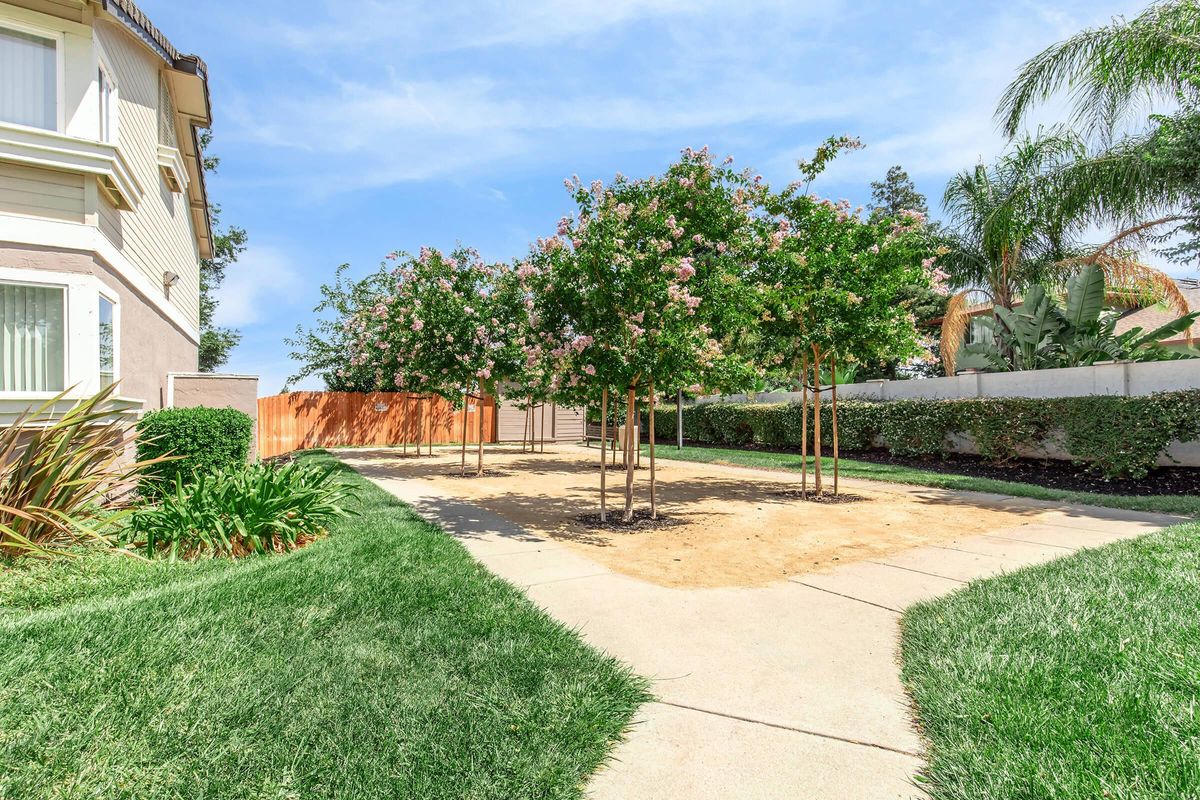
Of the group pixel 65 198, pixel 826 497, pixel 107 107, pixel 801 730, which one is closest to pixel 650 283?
pixel 801 730

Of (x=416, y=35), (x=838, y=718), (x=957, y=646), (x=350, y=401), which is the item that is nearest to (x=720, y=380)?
→ (x=957, y=646)

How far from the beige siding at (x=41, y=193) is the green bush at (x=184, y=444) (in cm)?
246

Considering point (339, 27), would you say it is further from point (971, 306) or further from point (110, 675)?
point (971, 306)

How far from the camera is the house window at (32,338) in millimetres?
6449

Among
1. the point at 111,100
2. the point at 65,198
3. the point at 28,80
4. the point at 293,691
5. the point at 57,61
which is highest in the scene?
the point at 57,61

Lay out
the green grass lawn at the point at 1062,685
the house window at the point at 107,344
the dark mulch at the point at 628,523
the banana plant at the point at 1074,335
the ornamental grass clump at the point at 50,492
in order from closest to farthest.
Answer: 1. the green grass lawn at the point at 1062,685
2. the ornamental grass clump at the point at 50,492
3. the dark mulch at the point at 628,523
4. the house window at the point at 107,344
5. the banana plant at the point at 1074,335

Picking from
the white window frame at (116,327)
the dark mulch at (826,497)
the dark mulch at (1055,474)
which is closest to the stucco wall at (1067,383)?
the dark mulch at (1055,474)

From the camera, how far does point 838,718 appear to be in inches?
104

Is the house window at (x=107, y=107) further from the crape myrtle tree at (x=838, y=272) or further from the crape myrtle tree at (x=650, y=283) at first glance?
the crape myrtle tree at (x=838, y=272)

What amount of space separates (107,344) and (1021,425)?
14310mm

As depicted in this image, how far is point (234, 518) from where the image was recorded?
17.4ft

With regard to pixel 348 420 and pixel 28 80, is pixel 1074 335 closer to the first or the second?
pixel 28 80

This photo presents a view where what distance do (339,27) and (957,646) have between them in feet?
30.4

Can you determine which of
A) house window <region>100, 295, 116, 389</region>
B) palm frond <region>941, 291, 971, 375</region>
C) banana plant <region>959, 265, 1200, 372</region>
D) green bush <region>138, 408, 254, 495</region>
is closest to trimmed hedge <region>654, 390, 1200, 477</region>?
banana plant <region>959, 265, 1200, 372</region>
